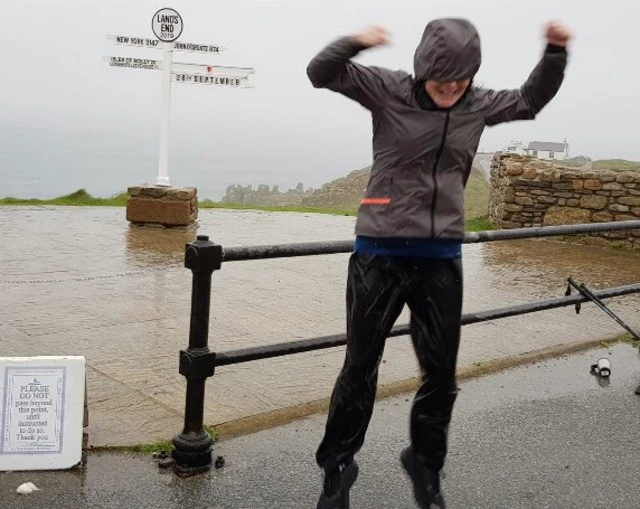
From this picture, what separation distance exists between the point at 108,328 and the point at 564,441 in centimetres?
322

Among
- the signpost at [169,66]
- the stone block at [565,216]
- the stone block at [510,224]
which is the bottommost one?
the stone block at [510,224]

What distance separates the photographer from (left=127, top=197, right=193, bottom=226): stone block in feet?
37.0

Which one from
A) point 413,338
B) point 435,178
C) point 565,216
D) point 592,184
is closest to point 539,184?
point 565,216

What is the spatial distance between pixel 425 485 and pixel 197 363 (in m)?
1.11

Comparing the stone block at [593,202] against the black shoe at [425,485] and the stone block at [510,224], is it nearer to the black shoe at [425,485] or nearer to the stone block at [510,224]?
the stone block at [510,224]

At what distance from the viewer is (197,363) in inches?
144

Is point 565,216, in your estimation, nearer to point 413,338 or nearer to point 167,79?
point 167,79

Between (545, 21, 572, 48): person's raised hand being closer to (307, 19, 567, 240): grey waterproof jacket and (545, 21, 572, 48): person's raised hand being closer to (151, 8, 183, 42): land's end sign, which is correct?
(307, 19, 567, 240): grey waterproof jacket

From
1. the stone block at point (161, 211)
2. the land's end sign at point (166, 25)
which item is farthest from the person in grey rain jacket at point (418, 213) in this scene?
the land's end sign at point (166, 25)

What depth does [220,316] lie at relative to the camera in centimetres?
661

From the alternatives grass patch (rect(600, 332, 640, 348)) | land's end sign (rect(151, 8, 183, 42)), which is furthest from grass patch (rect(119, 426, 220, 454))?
land's end sign (rect(151, 8, 183, 42))

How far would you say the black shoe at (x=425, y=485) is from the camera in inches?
128

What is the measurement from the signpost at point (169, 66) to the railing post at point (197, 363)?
8.09m

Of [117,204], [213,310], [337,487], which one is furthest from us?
[117,204]
